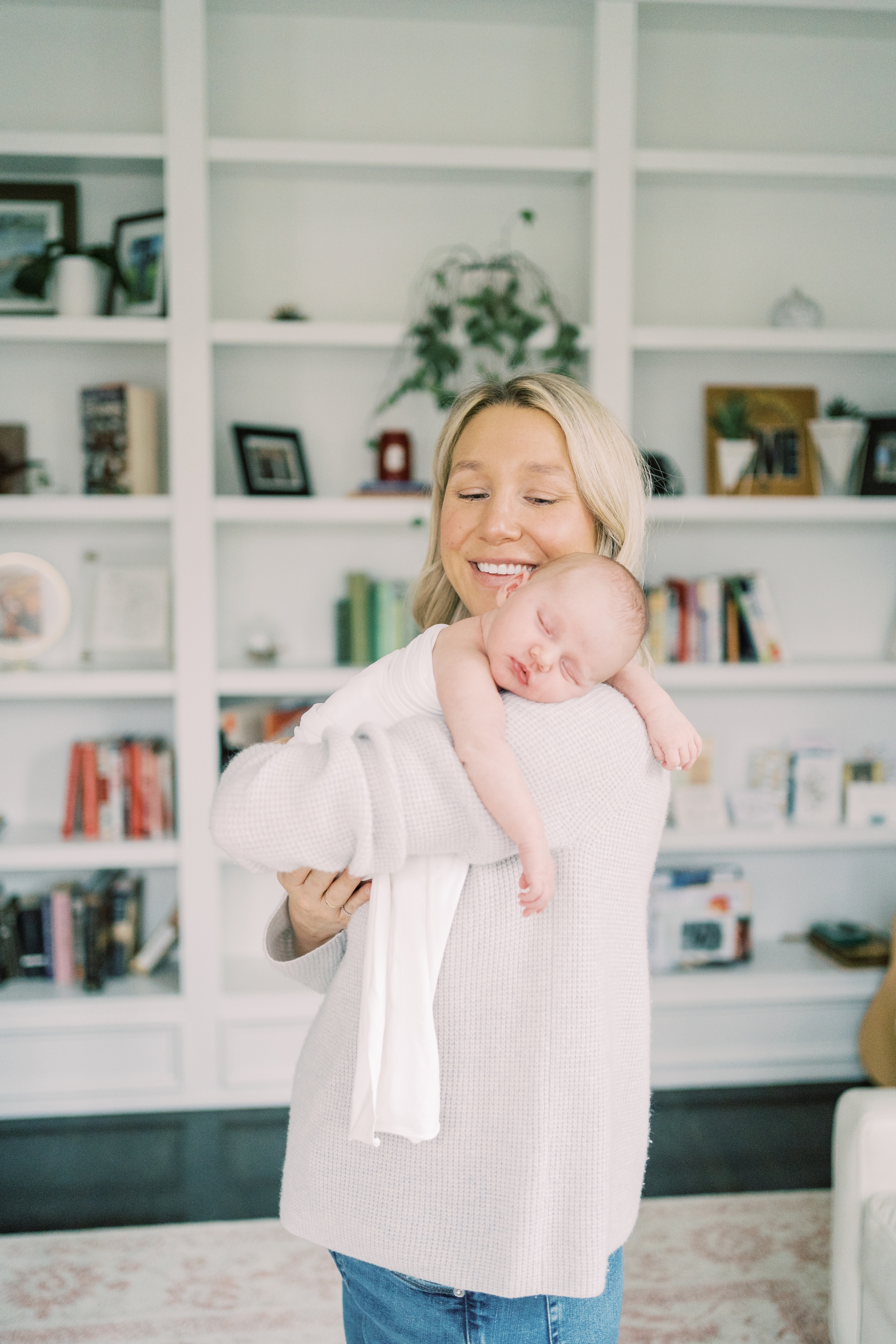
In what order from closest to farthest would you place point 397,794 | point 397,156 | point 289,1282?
point 397,794 → point 289,1282 → point 397,156

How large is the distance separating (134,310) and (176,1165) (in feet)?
7.56

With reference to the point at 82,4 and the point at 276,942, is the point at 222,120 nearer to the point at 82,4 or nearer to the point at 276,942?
the point at 82,4

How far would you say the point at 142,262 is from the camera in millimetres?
2689

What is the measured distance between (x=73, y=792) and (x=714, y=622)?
194 cm

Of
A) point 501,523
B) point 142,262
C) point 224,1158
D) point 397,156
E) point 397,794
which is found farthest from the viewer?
point 142,262

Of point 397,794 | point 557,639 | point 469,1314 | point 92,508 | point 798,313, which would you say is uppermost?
point 798,313

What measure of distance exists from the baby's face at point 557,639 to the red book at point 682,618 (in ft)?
6.23

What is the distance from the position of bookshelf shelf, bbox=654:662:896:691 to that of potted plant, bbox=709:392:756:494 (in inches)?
20.7

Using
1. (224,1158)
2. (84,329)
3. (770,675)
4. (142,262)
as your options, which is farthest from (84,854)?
(770,675)

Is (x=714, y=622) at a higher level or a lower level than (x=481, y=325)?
lower

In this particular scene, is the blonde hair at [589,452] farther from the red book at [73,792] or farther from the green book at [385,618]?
the red book at [73,792]

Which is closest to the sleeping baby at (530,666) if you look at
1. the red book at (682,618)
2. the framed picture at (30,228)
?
the red book at (682,618)

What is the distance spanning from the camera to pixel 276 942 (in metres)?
1.03

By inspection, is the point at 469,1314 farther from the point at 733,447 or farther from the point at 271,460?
the point at 733,447
